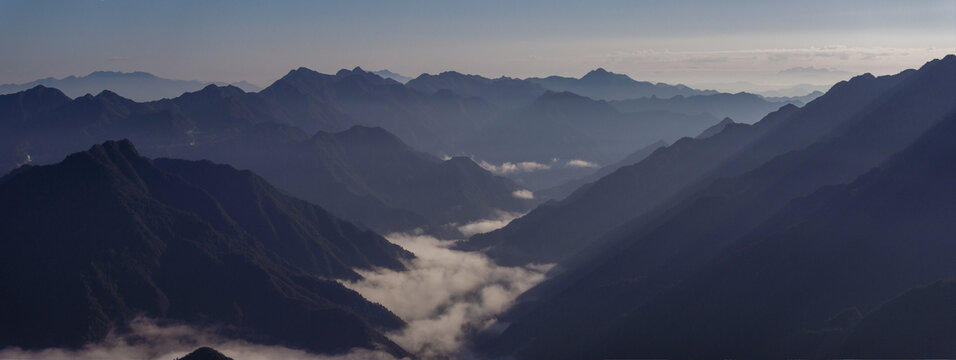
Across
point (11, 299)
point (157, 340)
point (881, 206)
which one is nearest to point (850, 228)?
point (881, 206)

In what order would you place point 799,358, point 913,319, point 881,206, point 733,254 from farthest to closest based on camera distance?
point 733,254, point 881,206, point 799,358, point 913,319

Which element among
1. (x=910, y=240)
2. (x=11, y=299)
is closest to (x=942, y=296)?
(x=910, y=240)

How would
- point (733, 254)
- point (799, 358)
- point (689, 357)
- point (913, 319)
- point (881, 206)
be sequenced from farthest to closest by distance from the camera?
1. point (733, 254)
2. point (881, 206)
3. point (689, 357)
4. point (799, 358)
5. point (913, 319)

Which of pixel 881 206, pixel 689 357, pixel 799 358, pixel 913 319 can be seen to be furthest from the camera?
pixel 881 206

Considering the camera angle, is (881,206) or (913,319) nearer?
(913,319)

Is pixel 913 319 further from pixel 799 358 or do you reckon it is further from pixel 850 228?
pixel 850 228

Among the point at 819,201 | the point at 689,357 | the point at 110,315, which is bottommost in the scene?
the point at 689,357

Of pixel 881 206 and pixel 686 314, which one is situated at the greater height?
pixel 881 206

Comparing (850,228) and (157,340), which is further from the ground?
(850,228)

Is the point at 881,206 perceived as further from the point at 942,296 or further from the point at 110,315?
the point at 110,315
